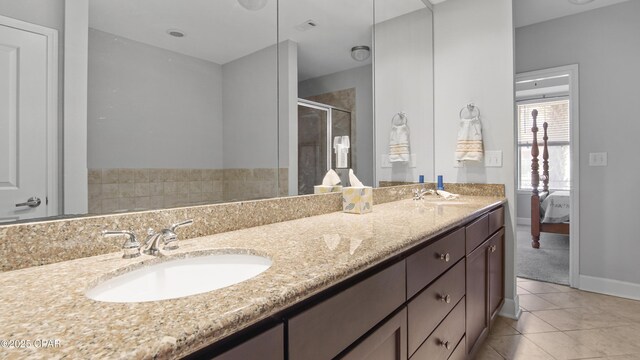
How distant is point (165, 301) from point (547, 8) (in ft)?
11.0

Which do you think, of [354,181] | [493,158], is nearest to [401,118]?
[493,158]

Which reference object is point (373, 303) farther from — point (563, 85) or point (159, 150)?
point (563, 85)

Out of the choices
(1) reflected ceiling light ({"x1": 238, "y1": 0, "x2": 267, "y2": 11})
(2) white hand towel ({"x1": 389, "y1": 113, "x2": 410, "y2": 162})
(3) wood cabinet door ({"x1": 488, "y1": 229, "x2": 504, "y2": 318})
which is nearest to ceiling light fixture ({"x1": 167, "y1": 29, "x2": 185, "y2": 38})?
(1) reflected ceiling light ({"x1": 238, "y1": 0, "x2": 267, "y2": 11})

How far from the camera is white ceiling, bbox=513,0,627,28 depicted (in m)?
2.53

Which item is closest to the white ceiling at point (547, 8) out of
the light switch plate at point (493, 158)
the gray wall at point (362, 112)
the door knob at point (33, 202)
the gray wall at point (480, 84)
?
the gray wall at point (480, 84)

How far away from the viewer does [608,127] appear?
259 cm

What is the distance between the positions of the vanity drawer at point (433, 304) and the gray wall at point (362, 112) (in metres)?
0.78

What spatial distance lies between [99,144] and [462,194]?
2.33m

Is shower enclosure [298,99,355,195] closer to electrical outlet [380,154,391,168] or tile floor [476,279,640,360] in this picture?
electrical outlet [380,154,391,168]

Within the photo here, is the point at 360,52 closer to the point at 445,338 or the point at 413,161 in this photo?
the point at 413,161

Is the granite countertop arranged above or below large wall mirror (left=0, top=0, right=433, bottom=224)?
below

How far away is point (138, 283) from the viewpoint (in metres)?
0.76

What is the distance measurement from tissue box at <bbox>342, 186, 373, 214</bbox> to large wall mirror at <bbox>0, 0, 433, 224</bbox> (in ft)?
0.58

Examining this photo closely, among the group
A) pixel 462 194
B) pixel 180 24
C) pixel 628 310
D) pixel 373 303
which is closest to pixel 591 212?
pixel 628 310
